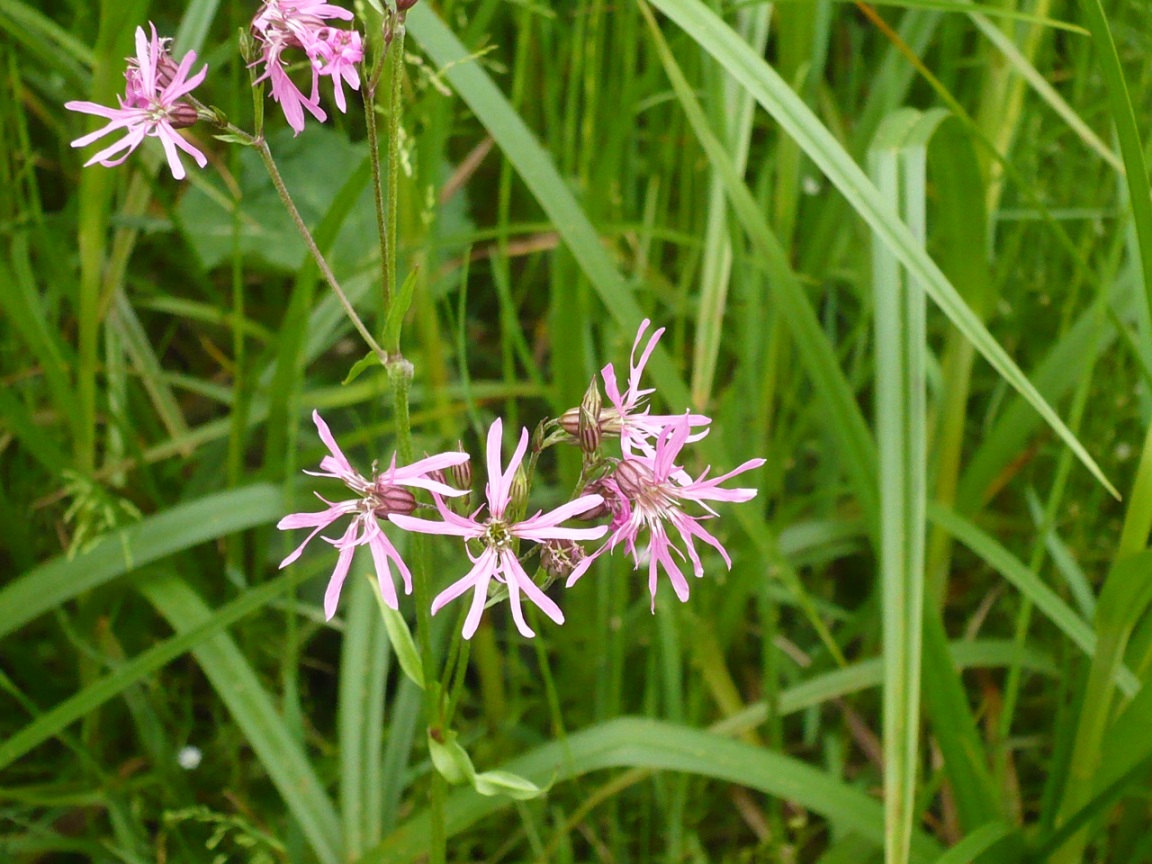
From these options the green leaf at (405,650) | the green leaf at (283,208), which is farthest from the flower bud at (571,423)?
the green leaf at (283,208)

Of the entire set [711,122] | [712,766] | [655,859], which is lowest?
[655,859]

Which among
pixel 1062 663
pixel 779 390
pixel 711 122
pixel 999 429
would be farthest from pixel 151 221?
pixel 1062 663

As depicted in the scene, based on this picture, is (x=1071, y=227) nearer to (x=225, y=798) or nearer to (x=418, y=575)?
(x=418, y=575)

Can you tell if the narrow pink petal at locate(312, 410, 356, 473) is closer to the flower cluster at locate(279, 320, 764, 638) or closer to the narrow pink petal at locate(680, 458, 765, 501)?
the flower cluster at locate(279, 320, 764, 638)

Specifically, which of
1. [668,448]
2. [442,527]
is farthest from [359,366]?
[668,448]

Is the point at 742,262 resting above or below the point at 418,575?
above

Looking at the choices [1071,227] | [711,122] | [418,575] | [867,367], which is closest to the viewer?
[418,575]

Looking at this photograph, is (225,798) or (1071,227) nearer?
(225,798)
